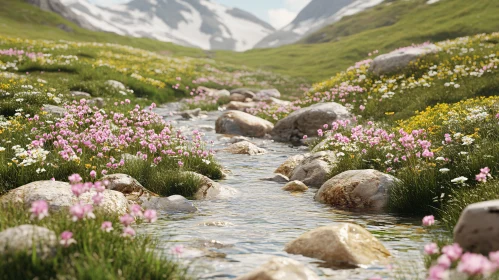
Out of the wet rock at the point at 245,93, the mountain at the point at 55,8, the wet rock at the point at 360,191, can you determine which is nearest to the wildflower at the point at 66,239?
the wet rock at the point at 360,191

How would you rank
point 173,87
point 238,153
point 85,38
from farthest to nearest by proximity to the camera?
point 85,38, point 173,87, point 238,153

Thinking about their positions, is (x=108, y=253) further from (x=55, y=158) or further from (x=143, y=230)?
(x=55, y=158)

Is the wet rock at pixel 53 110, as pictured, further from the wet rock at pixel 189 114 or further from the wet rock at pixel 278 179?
the wet rock at pixel 189 114

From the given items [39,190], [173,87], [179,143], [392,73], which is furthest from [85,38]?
[39,190]

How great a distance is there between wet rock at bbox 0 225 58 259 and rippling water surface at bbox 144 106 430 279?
1.81 metres

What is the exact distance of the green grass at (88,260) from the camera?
4.39 metres

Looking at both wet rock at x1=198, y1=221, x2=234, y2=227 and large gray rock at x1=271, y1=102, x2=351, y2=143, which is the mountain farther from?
wet rock at x1=198, y1=221, x2=234, y2=227

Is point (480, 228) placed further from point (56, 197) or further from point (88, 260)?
point (56, 197)

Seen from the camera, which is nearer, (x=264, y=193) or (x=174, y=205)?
(x=174, y=205)

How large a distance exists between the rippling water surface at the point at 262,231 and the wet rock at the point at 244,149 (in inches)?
170

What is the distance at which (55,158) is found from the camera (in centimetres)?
1002

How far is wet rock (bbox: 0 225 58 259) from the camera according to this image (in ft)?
14.8

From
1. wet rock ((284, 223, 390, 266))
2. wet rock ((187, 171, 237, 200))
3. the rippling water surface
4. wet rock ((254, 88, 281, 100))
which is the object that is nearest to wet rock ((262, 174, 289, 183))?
the rippling water surface

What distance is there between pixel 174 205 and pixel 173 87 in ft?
77.4
